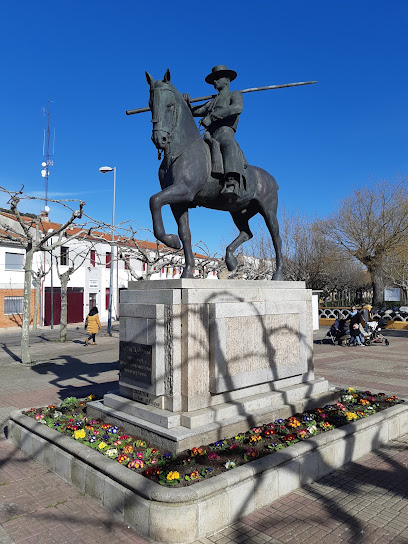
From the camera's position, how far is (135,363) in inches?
218

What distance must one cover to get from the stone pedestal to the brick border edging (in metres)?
0.78

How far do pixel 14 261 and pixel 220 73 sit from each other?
2887cm

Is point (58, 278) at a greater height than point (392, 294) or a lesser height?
greater

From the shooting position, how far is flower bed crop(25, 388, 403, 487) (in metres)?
4.18

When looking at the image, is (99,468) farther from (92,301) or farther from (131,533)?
(92,301)

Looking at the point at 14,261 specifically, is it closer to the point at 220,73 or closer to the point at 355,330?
the point at 355,330

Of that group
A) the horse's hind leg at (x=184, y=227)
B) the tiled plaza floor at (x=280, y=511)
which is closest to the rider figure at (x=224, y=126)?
the horse's hind leg at (x=184, y=227)

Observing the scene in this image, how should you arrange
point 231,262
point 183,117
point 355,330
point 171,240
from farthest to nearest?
point 355,330 < point 231,262 < point 183,117 < point 171,240

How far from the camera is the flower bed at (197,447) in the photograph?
165 inches

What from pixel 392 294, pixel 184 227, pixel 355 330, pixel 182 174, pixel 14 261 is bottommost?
pixel 355 330

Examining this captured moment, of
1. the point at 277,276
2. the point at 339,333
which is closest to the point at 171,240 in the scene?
the point at 277,276

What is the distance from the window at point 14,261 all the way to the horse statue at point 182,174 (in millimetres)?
27740

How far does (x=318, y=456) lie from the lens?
15.9ft

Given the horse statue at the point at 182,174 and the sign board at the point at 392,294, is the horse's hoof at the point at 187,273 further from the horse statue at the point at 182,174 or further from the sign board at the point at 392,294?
the sign board at the point at 392,294
